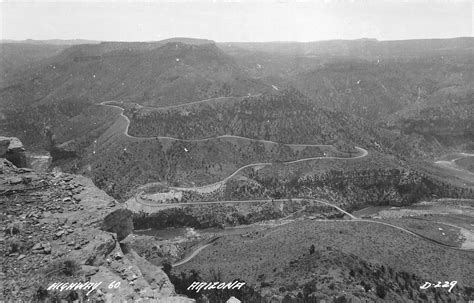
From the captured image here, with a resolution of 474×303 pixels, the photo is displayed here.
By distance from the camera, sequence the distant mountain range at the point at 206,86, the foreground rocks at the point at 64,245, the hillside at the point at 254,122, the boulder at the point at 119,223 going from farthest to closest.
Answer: the distant mountain range at the point at 206,86, the hillside at the point at 254,122, the boulder at the point at 119,223, the foreground rocks at the point at 64,245

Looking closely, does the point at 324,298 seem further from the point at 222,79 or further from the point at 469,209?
the point at 222,79

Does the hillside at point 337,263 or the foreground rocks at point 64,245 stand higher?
the foreground rocks at point 64,245

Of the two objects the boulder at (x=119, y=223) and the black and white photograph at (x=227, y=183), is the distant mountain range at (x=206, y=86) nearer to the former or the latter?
the black and white photograph at (x=227, y=183)

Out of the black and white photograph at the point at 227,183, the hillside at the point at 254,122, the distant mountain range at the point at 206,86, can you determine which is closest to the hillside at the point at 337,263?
the black and white photograph at the point at 227,183

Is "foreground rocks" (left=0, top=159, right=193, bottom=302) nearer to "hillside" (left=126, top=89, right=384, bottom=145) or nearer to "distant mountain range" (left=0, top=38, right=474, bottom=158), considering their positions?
"hillside" (left=126, top=89, right=384, bottom=145)

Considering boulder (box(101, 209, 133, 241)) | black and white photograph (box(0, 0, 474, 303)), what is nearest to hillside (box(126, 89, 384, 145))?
black and white photograph (box(0, 0, 474, 303))

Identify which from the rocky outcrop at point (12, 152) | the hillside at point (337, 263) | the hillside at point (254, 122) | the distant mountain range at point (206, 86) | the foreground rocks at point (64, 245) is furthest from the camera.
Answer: the distant mountain range at point (206, 86)
